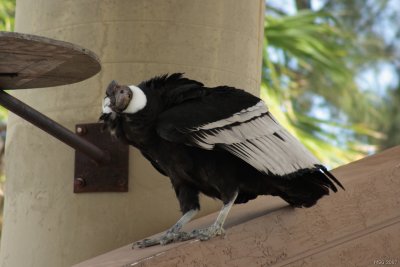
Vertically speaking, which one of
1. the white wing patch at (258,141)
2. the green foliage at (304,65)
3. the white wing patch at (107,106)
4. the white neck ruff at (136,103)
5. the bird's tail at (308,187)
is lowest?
the green foliage at (304,65)

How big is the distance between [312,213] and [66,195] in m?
1.50

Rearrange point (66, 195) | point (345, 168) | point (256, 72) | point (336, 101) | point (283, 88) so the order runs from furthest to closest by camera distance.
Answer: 1. point (336, 101)
2. point (283, 88)
3. point (256, 72)
4. point (66, 195)
5. point (345, 168)

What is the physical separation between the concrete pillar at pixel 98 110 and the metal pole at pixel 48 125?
304 mm

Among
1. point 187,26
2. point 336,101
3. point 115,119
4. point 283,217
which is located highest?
point 187,26

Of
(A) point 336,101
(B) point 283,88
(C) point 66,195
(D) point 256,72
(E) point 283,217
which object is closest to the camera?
(E) point 283,217

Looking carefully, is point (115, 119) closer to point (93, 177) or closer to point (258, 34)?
point (93, 177)

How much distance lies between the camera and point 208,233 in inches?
131

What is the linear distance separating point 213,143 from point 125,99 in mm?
434

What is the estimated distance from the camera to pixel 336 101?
17.2m

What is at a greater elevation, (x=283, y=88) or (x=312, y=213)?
(x=312, y=213)

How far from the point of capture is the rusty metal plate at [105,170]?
14.2 ft

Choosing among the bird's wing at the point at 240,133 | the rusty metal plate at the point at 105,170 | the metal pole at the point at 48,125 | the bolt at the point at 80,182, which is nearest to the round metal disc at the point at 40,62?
the metal pole at the point at 48,125

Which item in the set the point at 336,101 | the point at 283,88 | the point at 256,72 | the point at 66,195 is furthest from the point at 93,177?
the point at 336,101

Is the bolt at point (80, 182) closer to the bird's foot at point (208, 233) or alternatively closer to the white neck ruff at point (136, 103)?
the white neck ruff at point (136, 103)
